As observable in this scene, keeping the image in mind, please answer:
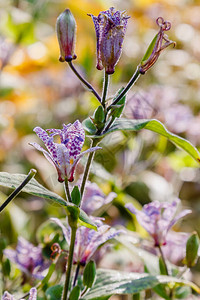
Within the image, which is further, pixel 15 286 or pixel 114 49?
pixel 15 286

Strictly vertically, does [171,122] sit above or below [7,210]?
above

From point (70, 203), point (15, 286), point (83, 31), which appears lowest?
point (15, 286)

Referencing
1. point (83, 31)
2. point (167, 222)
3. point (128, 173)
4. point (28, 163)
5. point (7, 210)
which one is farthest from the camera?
point (83, 31)

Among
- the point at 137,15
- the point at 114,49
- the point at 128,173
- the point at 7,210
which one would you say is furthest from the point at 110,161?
the point at 137,15

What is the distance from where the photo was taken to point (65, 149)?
0.40 meters

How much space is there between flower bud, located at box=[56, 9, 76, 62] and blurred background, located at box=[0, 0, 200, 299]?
0.28 metres

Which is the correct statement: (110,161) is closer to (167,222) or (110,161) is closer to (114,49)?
(167,222)

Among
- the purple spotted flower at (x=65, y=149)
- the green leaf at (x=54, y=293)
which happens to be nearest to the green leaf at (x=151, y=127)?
the purple spotted flower at (x=65, y=149)

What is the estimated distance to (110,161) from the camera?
0.88 m

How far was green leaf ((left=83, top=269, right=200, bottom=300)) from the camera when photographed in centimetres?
45

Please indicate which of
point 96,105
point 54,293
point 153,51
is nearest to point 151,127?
point 153,51

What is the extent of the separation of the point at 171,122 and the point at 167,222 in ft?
1.53

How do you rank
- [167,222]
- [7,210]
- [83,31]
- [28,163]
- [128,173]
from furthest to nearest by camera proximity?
[83,31] → [28,163] → [128,173] → [7,210] → [167,222]

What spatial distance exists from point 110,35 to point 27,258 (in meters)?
0.26
